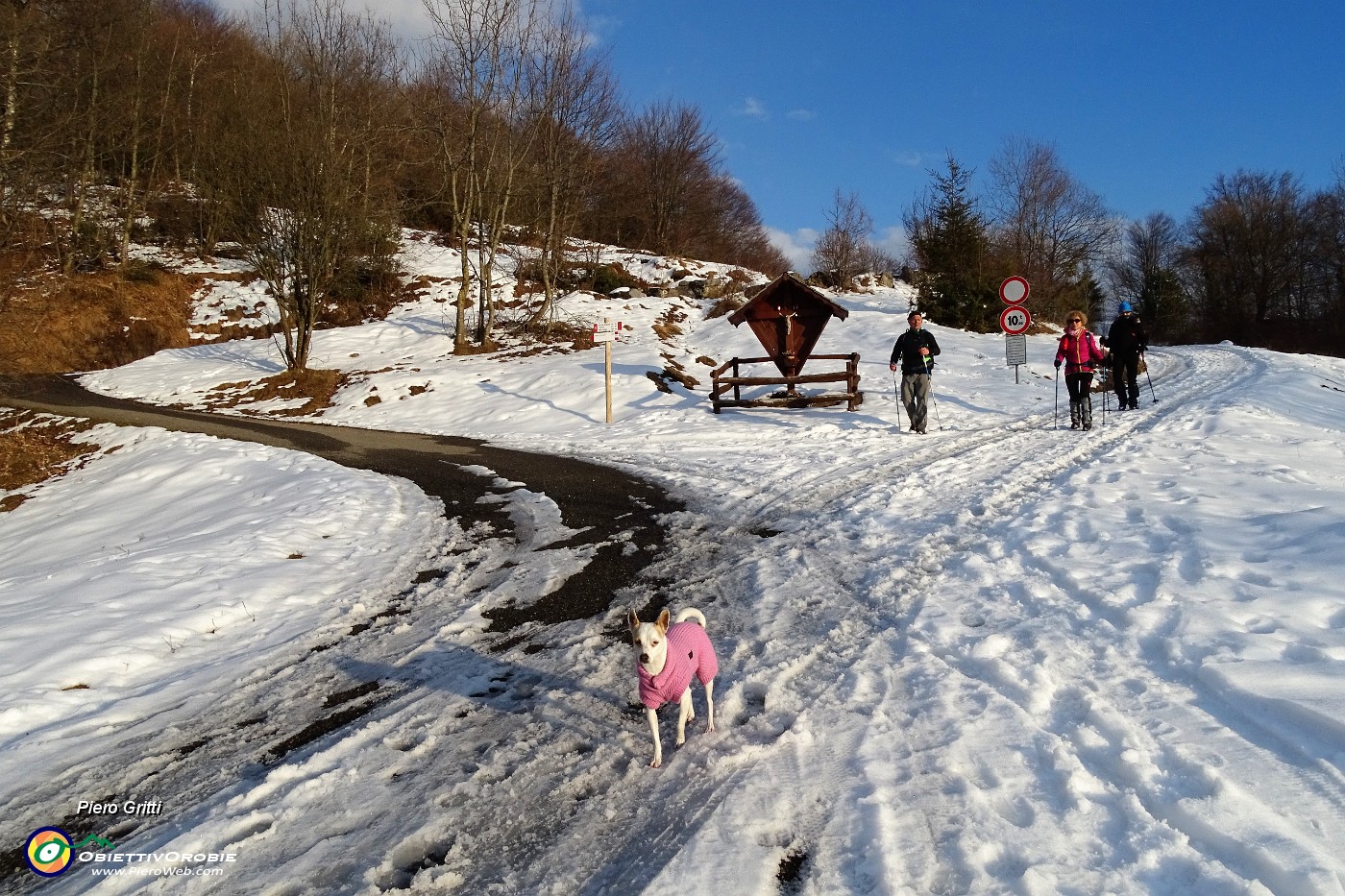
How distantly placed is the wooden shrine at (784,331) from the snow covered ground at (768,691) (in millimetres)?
6710

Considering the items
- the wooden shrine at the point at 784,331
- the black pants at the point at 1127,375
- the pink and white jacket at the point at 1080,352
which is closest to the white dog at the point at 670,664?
the pink and white jacket at the point at 1080,352

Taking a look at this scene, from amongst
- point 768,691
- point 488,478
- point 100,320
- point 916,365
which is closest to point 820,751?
point 768,691

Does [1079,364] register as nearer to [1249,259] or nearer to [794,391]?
[794,391]

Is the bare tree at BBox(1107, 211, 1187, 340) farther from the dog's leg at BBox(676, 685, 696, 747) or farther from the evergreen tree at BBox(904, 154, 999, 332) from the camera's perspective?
the dog's leg at BBox(676, 685, 696, 747)

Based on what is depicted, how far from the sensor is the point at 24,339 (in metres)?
27.2

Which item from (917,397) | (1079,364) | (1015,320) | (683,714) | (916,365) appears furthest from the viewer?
(1015,320)

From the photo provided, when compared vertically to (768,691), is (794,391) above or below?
above

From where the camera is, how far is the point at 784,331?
17.4 m

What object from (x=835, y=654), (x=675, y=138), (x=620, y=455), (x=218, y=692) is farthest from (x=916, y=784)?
(x=675, y=138)

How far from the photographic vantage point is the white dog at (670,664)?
3.47m

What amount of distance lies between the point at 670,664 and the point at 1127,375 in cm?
1468

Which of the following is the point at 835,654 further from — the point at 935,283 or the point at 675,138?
the point at 675,138

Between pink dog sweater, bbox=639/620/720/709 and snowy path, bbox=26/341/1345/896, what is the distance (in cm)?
38

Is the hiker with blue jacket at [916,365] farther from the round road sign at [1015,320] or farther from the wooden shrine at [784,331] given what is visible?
the wooden shrine at [784,331]
